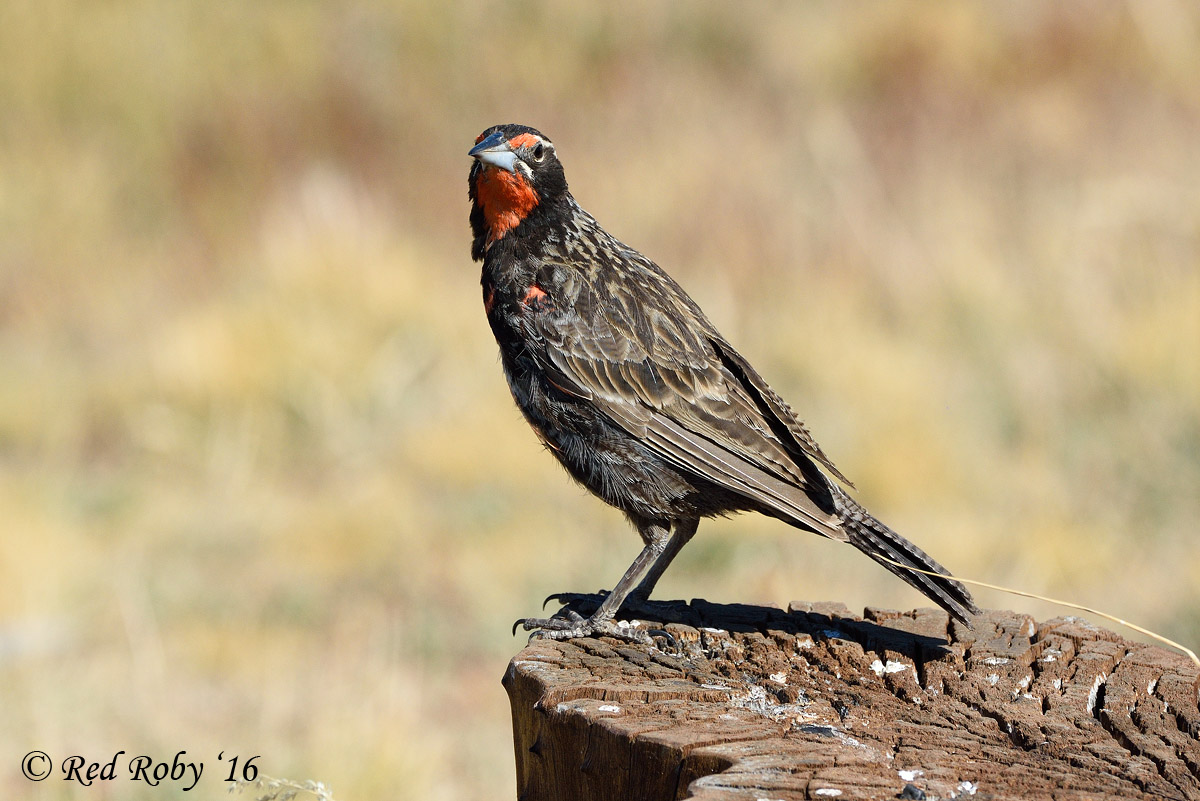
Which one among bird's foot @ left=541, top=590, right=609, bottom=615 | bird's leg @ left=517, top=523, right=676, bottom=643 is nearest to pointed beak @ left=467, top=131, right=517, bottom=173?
bird's leg @ left=517, top=523, right=676, bottom=643

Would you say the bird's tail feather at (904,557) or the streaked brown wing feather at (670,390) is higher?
the streaked brown wing feather at (670,390)

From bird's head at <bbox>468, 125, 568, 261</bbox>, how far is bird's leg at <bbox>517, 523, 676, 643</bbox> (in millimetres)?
1000

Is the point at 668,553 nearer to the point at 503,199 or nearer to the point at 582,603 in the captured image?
the point at 582,603

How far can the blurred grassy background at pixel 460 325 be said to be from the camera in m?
6.37

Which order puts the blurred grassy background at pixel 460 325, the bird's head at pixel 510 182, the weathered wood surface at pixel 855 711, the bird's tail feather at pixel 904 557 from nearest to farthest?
1. the weathered wood surface at pixel 855 711
2. the bird's tail feather at pixel 904 557
3. the bird's head at pixel 510 182
4. the blurred grassy background at pixel 460 325

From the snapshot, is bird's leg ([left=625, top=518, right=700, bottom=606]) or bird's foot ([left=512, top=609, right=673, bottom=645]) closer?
bird's foot ([left=512, top=609, right=673, bottom=645])

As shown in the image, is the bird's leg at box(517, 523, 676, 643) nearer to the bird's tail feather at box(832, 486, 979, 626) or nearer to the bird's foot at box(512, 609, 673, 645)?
the bird's foot at box(512, 609, 673, 645)

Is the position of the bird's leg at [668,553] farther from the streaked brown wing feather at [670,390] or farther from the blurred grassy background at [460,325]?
the blurred grassy background at [460,325]

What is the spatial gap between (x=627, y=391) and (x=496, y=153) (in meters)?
0.80

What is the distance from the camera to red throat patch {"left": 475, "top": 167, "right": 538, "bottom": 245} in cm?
397

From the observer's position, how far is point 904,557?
3410 mm

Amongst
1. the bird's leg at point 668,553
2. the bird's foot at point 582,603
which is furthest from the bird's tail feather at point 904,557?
the bird's foot at point 582,603

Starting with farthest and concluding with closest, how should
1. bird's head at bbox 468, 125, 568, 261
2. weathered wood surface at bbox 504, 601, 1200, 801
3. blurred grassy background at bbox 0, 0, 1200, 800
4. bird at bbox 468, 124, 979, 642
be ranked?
blurred grassy background at bbox 0, 0, 1200, 800
bird's head at bbox 468, 125, 568, 261
bird at bbox 468, 124, 979, 642
weathered wood surface at bbox 504, 601, 1200, 801

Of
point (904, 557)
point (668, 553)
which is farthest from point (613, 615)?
point (904, 557)
